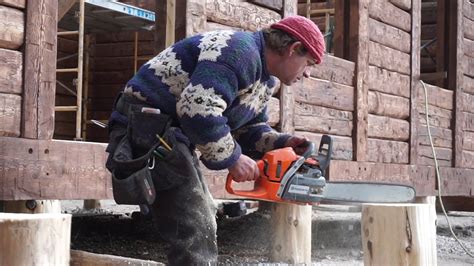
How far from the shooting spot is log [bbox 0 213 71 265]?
88.8 inches

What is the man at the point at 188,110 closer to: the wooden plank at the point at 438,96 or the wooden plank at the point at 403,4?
the wooden plank at the point at 403,4

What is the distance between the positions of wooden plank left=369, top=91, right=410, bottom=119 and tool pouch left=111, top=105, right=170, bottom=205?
4.85 m

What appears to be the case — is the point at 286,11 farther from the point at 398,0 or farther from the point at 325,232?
the point at 325,232

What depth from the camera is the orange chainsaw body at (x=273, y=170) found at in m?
3.56

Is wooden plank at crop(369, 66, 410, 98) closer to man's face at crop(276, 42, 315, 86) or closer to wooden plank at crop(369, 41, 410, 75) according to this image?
wooden plank at crop(369, 41, 410, 75)

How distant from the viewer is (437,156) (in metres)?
9.39

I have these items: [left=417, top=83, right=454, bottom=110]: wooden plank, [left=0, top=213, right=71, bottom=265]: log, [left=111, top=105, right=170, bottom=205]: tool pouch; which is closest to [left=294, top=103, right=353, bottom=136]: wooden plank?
[left=417, top=83, right=454, bottom=110]: wooden plank

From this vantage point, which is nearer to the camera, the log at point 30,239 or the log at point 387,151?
the log at point 30,239

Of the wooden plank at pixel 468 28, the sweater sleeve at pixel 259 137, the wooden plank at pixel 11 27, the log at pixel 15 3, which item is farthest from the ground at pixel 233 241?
the wooden plank at pixel 468 28

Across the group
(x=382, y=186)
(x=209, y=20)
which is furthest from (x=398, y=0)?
(x=382, y=186)

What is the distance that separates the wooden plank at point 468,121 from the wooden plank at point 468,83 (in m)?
0.33

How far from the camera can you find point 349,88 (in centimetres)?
758

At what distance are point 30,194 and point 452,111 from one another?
6.88 meters

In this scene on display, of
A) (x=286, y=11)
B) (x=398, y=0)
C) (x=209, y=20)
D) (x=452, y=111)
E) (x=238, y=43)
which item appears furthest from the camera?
(x=452, y=111)
